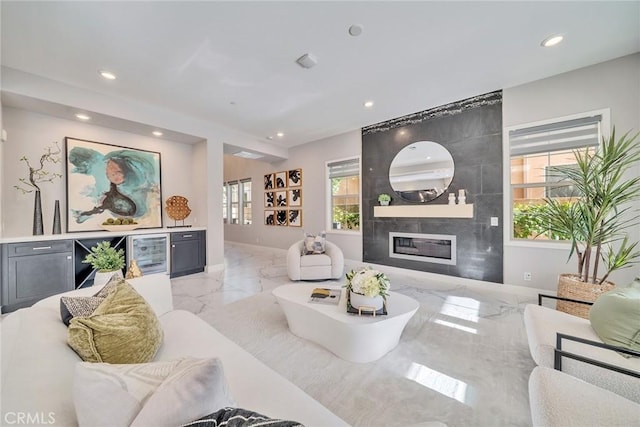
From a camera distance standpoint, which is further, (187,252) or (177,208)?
(177,208)


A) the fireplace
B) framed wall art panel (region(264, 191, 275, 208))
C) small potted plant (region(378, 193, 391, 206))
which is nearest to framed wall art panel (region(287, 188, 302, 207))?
framed wall art panel (region(264, 191, 275, 208))


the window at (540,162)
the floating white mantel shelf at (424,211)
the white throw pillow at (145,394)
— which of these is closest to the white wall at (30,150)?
the white throw pillow at (145,394)


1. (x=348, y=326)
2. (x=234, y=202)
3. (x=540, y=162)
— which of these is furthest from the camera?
(x=234, y=202)

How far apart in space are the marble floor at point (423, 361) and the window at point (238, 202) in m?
4.51

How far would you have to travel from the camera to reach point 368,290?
1850 millimetres

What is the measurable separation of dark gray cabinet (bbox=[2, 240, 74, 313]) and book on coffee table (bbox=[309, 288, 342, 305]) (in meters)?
3.46

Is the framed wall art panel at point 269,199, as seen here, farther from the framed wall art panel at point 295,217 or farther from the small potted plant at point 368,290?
the small potted plant at point 368,290

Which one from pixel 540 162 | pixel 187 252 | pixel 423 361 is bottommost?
pixel 423 361

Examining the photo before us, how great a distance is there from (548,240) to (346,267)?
3.28m

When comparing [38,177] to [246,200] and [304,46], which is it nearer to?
[304,46]

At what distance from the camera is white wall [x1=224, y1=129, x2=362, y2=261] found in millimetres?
5363

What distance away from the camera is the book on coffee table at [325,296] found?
6.96 ft

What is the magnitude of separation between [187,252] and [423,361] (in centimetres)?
420

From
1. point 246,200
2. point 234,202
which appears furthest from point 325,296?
point 234,202
